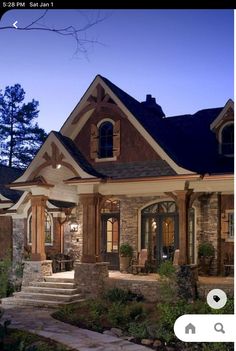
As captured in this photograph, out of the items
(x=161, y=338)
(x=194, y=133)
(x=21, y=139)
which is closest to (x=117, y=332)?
(x=161, y=338)

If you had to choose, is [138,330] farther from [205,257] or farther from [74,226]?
[74,226]

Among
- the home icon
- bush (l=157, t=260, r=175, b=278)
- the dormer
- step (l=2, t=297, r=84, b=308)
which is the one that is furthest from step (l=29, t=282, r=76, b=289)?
the home icon

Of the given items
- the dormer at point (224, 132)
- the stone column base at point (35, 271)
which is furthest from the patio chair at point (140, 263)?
the dormer at point (224, 132)

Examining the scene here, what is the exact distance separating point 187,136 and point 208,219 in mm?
2206

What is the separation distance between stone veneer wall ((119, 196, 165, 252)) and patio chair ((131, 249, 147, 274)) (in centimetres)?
40

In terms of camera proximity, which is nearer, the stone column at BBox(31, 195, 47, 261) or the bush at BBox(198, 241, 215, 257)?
the stone column at BBox(31, 195, 47, 261)

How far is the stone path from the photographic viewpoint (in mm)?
5926

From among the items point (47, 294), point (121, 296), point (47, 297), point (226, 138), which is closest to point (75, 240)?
point (47, 294)

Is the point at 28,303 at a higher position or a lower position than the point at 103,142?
lower

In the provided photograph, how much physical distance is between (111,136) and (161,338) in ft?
18.9

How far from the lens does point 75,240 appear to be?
13719 mm

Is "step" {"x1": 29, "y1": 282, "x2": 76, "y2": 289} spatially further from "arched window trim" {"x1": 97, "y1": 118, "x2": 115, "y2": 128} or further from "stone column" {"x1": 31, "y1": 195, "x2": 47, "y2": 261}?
"arched window trim" {"x1": 97, "y1": 118, "x2": 115, "y2": 128}
